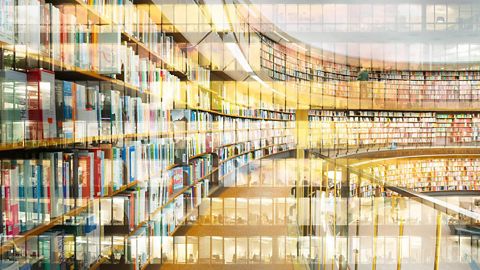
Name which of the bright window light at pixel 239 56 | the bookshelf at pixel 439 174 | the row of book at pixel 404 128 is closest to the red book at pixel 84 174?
the bright window light at pixel 239 56

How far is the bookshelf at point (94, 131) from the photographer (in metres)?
1.34

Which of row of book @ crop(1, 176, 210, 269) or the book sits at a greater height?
the book

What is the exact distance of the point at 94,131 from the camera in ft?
6.38

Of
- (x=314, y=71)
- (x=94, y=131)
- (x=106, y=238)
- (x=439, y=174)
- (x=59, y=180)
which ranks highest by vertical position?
(x=314, y=71)

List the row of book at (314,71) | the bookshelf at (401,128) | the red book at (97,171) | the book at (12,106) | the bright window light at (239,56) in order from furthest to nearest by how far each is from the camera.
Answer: the bookshelf at (401,128) < the row of book at (314,71) < the bright window light at (239,56) < the red book at (97,171) < the book at (12,106)

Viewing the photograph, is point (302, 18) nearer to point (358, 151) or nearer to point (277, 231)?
point (358, 151)

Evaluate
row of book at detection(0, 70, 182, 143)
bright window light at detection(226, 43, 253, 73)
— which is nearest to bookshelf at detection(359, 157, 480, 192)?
bright window light at detection(226, 43, 253, 73)

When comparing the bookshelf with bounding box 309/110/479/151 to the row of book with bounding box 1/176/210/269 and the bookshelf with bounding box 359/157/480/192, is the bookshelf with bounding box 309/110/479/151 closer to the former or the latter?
the bookshelf with bounding box 359/157/480/192

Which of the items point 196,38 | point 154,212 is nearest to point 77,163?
point 154,212

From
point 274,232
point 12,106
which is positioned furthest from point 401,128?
point 12,106

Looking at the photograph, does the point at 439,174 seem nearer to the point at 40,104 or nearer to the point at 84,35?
the point at 84,35

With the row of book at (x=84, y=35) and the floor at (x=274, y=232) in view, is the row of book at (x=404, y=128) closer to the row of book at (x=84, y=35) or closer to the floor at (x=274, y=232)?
the floor at (x=274, y=232)

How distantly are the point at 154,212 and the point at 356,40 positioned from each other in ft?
34.2

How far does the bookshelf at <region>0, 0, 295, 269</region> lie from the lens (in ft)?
4.40
